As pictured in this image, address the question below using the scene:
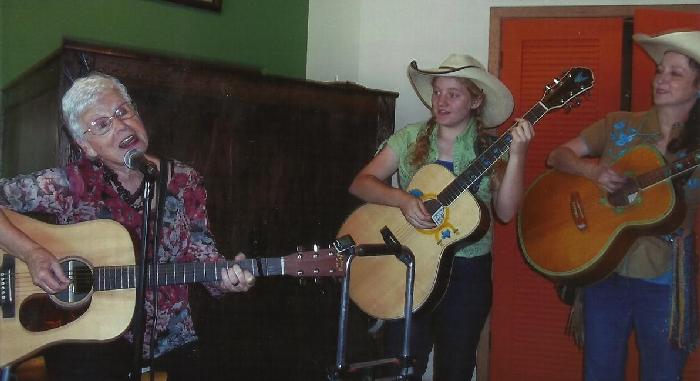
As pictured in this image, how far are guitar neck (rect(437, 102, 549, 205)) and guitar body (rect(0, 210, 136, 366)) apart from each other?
0.89 meters

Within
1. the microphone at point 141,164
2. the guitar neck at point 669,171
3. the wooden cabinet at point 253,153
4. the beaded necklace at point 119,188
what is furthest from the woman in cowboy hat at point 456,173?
the microphone at point 141,164

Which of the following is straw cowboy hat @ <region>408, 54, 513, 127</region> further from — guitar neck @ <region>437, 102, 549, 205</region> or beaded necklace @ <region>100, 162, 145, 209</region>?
beaded necklace @ <region>100, 162, 145, 209</region>

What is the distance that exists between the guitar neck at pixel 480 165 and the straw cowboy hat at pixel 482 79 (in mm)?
154

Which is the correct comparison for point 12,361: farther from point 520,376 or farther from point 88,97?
point 520,376

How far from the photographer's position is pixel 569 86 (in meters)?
2.00

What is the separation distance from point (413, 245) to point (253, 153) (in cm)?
58

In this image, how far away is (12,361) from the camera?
1632mm

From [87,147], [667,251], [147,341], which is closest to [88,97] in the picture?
[87,147]

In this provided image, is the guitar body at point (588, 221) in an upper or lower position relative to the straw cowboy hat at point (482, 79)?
lower

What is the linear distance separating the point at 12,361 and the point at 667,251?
1699 mm

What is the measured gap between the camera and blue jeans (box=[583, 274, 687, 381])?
180cm

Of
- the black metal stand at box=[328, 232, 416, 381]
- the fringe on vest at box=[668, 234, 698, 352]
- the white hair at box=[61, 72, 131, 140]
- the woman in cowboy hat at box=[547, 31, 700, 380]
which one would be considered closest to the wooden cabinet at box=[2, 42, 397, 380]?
the white hair at box=[61, 72, 131, 140]

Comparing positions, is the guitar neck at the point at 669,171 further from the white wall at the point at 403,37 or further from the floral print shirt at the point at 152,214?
the floral print shirt at the point at 152,214

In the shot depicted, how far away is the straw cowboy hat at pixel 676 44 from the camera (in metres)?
1.89
